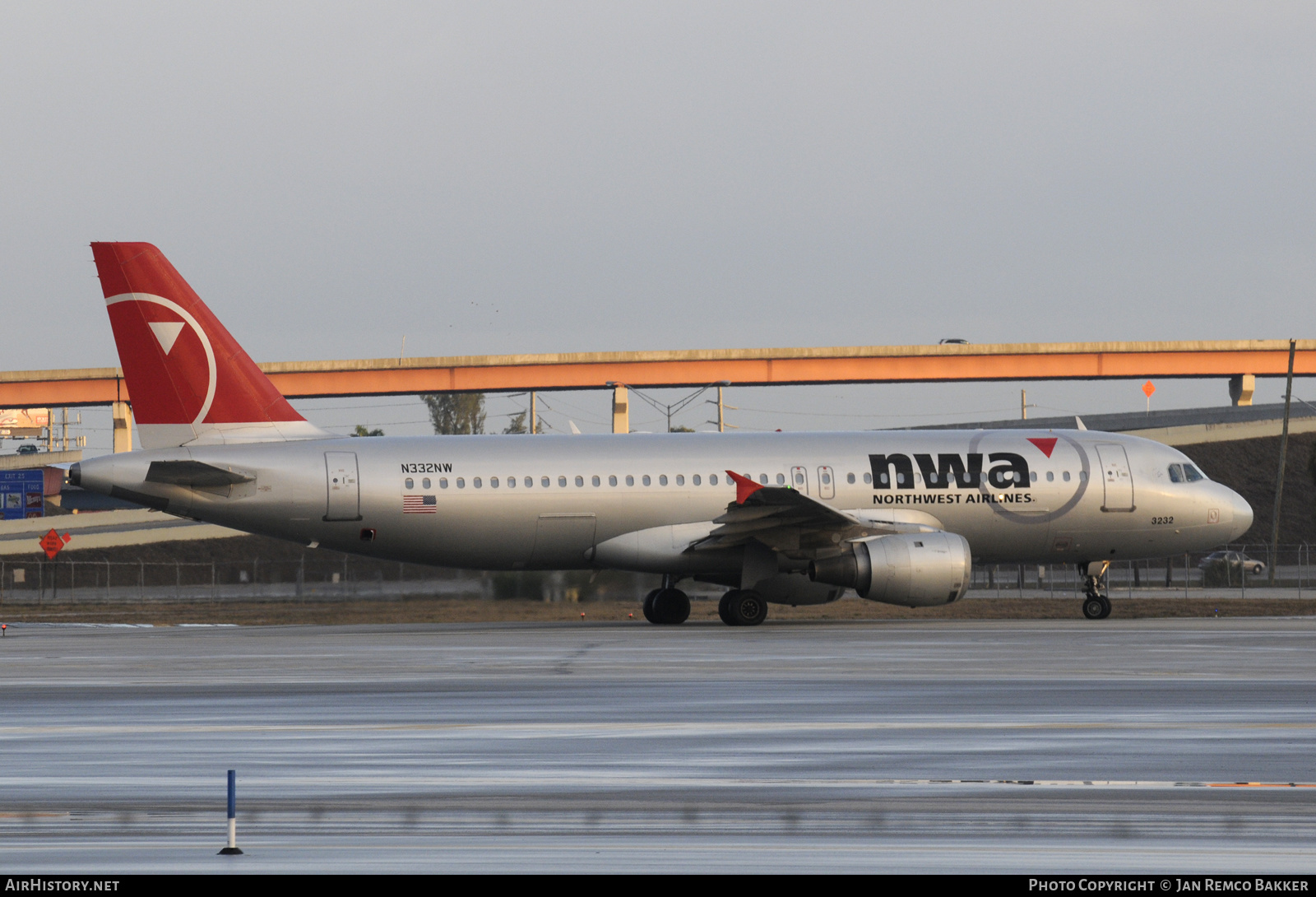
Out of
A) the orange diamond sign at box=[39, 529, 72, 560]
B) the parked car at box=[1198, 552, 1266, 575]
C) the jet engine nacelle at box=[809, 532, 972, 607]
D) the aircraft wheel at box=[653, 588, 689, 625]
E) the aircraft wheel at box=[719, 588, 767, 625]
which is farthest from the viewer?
the parked car at box=[1198, 552, 1266, 575]

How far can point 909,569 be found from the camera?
2988 cm

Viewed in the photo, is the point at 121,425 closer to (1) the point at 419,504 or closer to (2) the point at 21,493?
(2) the point at 21,493

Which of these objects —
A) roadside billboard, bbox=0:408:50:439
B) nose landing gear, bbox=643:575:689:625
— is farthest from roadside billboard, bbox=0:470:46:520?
nose landing gear, bbox=643:575:689:625

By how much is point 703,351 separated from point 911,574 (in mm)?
58102

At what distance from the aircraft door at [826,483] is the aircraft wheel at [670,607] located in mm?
3653

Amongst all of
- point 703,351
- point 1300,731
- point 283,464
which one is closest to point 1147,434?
point 703,351

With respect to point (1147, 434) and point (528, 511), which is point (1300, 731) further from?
point (1147, 434)

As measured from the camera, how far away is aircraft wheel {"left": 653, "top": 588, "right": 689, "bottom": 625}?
110 ft

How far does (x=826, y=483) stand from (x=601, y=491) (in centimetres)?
456

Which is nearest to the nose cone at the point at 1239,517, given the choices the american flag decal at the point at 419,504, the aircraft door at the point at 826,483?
the aircraft door at the point at 826,483

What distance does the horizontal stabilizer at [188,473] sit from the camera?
30844mm

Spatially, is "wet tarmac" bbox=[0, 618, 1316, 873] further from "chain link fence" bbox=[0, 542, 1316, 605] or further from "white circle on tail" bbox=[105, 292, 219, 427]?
"chain link fence" bbox=[0, 542, 1316, 605]

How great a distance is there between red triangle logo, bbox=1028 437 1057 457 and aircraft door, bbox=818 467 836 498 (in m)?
4.52

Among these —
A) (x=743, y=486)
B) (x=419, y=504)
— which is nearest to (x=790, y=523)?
(x=743, y=486)
